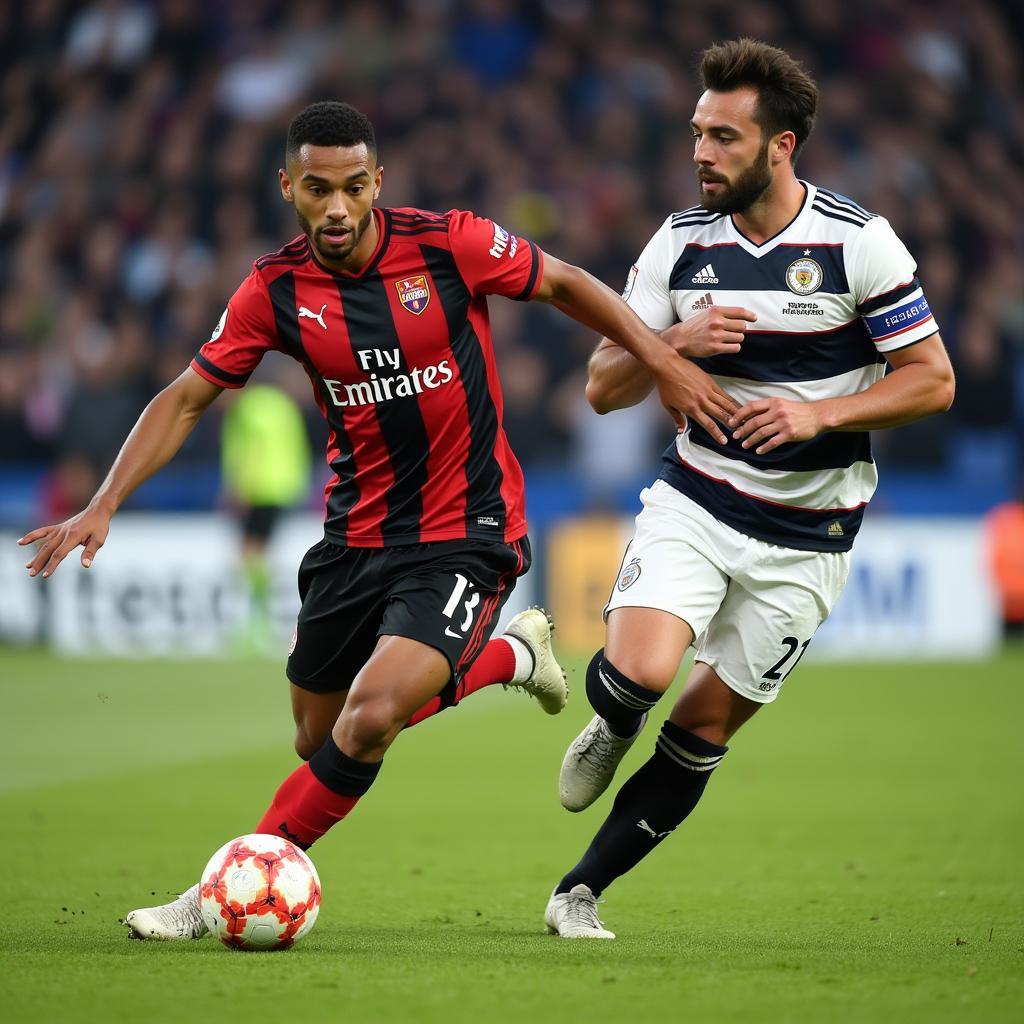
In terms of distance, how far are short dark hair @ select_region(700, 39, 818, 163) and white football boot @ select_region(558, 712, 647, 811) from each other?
177 centimetres

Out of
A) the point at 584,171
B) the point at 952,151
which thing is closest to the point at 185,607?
the point at 584,171

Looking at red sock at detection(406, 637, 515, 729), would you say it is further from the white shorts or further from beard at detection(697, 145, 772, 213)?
beard at detection(697, 145, 772, 213)

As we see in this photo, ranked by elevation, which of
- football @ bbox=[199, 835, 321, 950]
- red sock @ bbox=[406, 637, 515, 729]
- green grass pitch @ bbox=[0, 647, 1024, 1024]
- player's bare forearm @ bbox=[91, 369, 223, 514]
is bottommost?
green grass pitch @ bbox=[0, 647, 1024, 1024]

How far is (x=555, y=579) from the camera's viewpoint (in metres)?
14.9

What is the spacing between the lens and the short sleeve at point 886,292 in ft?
15.4

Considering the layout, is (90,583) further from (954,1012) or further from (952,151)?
(954,1012)

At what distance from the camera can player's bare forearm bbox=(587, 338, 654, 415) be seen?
4.96m

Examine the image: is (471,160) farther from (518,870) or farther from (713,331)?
(713,331)

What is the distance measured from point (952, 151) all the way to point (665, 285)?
513 inches

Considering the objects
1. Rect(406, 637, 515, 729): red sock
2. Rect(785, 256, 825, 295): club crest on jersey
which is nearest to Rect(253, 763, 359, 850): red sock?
Rect(406, 637, 515, 729): red sock

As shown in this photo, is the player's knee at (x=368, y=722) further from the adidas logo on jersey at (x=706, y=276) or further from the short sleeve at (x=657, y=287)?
the adidas logo on jersey at (x=706, y=276)

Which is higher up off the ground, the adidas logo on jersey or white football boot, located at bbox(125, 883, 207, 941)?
the adidas logo on jersey

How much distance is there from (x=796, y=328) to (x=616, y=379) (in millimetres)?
545

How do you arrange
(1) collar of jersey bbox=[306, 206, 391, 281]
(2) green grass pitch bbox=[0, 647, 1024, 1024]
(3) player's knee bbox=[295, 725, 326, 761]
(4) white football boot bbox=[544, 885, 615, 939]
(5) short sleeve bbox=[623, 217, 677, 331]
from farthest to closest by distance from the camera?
(3) player's knee bbox=[295, 725, 326, 761] → (5) short sleeve bbox=[623, 217, 677, 331] → (1) collar of jersey bbox=[306, 206, 391, 281] → (4) white football boot bbox=[544, 885, 615, 939] → (2) green grass pitch bbox=[0, 647, 1024, 1024]
